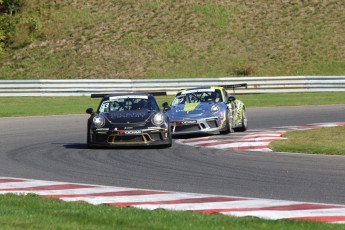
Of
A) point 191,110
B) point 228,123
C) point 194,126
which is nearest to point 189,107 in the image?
point 191,110

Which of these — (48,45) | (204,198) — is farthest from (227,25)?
(204,198)

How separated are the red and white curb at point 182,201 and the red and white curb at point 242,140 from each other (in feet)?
22.4

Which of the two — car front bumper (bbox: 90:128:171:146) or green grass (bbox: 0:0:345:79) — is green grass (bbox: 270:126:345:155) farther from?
green grass (bbox: 0:0:345:79)

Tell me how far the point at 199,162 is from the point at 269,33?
35.5 metres

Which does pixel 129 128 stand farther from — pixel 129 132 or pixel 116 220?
pixel 116 220

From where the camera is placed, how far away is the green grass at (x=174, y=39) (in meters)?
48.4

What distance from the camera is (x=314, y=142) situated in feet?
66.8

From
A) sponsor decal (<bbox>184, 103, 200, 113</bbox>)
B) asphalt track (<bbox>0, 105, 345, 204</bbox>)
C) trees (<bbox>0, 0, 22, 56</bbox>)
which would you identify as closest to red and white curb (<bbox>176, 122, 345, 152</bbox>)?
asphalt track (<bbox>0, 105, 345, 204</bbox>)

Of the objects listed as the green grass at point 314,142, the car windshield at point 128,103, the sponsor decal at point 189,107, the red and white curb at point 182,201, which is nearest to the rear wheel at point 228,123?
the sponsor decal at point 189,107

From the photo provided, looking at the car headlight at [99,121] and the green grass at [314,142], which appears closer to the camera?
the green grass at [314,142]

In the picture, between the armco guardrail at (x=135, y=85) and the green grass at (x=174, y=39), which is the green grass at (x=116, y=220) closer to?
the armco guardrail at (x=135, y=85)

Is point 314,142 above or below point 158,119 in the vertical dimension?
below

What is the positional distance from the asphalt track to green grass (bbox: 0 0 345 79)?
2506 centimetres

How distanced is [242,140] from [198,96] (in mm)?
3645
